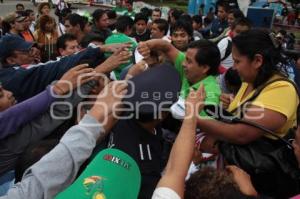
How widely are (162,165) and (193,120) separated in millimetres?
333

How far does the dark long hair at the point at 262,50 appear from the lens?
6.82ft

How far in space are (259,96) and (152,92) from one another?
0.76 m

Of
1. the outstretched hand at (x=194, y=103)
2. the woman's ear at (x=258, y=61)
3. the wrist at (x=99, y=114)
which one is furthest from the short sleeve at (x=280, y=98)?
the wrist at (x=99, y=114)

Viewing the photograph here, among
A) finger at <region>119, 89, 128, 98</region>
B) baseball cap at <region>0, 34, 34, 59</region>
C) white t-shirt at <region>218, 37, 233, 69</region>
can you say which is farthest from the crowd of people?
white t-shirt at <region>218, 37, 233, 69</region>

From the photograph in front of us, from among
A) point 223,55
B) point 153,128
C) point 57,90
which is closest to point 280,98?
point 153,128

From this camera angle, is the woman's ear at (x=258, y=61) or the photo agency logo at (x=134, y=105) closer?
the photo agency logo at (x=134, y=105)

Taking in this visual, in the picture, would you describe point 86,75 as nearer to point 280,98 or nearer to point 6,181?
point 6,181

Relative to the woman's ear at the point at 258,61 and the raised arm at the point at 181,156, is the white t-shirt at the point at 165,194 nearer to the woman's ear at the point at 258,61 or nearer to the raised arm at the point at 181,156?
the raised arm at the point at 181,156

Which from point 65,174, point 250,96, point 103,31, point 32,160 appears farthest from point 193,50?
point 103,31

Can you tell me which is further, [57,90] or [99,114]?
[57,90]

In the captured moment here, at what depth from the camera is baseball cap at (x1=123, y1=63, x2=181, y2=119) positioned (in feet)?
5.00

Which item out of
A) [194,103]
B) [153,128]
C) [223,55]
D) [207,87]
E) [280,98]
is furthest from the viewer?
[223,55]

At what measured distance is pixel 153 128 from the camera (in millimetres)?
1713

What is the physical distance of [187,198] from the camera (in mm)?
1465
